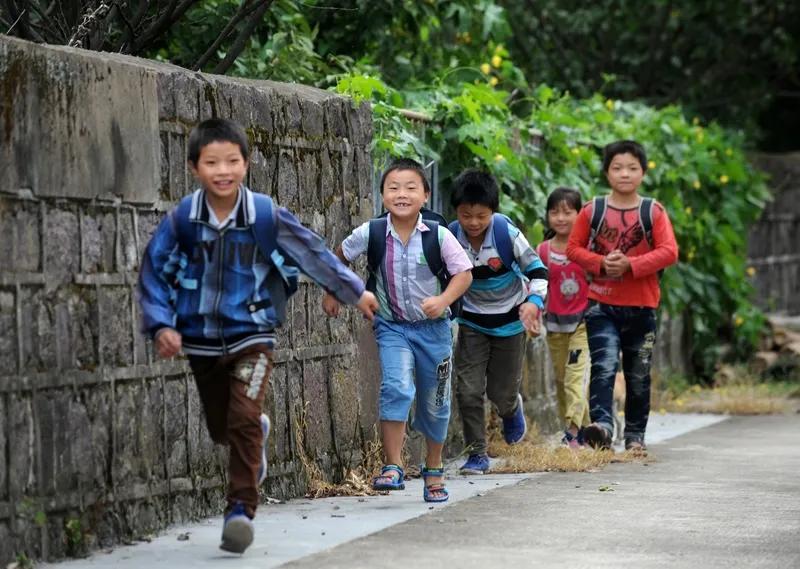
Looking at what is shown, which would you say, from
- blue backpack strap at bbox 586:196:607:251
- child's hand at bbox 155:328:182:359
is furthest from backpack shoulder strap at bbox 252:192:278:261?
blue backpack strap at bbox 586:196:607:251

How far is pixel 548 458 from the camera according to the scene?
8594 millimetres

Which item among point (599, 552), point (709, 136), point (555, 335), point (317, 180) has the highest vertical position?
point (709, 136)

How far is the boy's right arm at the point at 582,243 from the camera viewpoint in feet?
29.6

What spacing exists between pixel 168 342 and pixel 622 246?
4.13 m

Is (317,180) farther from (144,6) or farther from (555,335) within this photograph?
(555,335)

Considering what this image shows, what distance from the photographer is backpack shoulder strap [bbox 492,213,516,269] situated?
26.9ft

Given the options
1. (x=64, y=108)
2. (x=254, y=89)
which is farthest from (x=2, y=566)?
(x=254, y=89)

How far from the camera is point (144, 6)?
26.9ft

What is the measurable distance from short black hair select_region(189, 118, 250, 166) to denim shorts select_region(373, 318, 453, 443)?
1.76 meters

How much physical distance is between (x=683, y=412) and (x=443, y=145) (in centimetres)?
416

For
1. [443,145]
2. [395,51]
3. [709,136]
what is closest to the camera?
[443,145]

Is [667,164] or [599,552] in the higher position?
[667,164]

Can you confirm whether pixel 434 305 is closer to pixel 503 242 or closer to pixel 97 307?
pixel 503 242

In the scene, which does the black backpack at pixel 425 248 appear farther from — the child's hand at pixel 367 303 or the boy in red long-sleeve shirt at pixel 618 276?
the boy in red long-sleeve shirt at pixel 618 276
